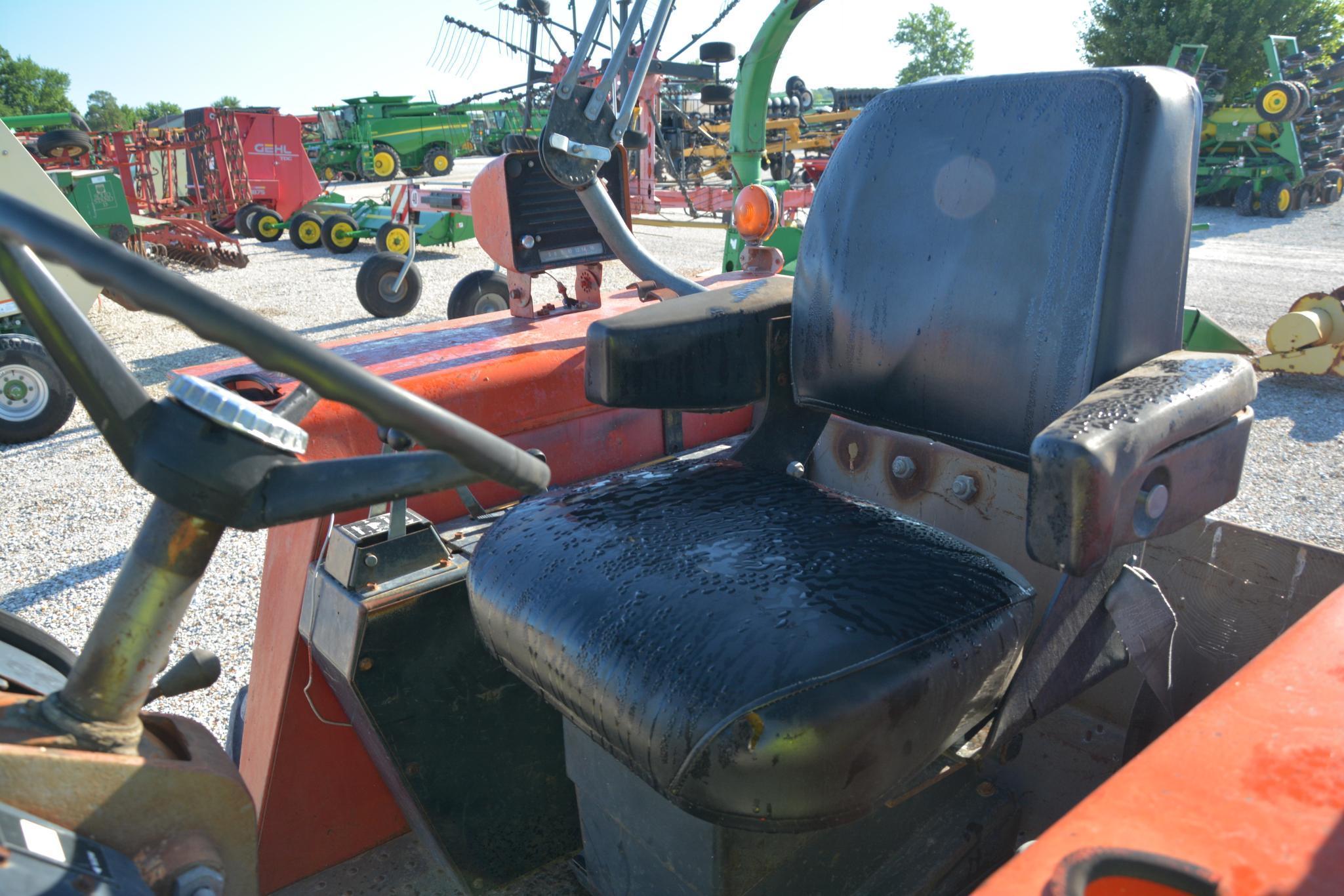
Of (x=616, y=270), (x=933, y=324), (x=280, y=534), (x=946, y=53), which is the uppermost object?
(x=946, y=53)

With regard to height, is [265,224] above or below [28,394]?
above

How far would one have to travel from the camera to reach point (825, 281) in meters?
1.51

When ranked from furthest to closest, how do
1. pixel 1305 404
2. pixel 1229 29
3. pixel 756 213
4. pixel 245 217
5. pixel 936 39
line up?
pixel 936 39 < pixel 1229 29 < pixel 245 217 < pixel 1305 404 < pixel 756 213

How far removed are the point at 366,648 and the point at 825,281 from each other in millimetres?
883

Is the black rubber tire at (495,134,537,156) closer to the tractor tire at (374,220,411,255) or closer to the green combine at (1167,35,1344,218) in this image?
the tractor tire at (374,220,411,255)

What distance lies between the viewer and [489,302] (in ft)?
15.9

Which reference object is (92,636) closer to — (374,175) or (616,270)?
(616,270)

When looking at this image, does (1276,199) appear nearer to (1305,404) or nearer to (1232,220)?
(1232,220)

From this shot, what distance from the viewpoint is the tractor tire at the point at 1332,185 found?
39.7ft

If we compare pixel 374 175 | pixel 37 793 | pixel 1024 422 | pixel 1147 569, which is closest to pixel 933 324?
pixel 1024 422

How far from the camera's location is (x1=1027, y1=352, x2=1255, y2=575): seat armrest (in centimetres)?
88

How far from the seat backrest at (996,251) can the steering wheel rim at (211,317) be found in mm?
843

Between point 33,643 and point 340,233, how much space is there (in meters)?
9.37

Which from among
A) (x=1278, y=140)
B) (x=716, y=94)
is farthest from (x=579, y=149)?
(x=1278, y=140)
